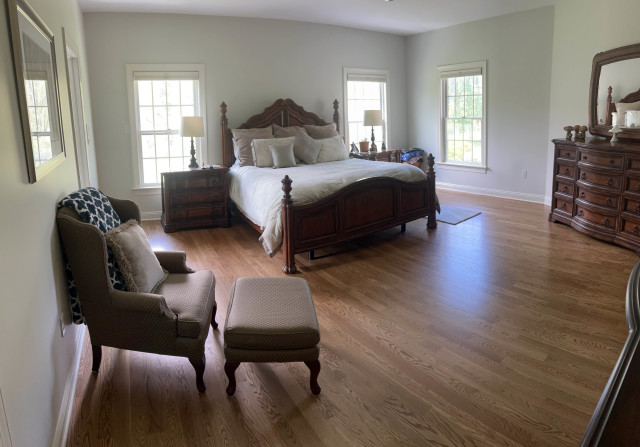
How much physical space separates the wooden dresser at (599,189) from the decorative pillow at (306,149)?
288 centimetres

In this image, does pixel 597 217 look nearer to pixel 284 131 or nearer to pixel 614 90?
pixel 614 90

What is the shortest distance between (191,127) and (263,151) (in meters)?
0.91

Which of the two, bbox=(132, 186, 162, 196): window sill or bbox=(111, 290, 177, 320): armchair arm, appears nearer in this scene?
bbox=(111, 290, 177, 320): armchair arm

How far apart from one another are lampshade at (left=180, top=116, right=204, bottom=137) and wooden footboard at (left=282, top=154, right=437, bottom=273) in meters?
2.13

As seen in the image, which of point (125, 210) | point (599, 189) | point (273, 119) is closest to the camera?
point (125, 210)

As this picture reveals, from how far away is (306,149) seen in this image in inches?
246

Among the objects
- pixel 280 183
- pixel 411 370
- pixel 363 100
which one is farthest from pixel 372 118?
pixel 411 370

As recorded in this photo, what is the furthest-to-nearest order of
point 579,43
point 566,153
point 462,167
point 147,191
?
point 462,167 → point 147,191 → point 579,43 → point 566,153

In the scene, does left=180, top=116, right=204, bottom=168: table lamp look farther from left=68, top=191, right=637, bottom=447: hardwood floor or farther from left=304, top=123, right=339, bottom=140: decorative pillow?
left=68, top=191, right=637, bottom=447: hardwood floor

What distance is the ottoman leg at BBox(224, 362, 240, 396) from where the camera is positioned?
246cm

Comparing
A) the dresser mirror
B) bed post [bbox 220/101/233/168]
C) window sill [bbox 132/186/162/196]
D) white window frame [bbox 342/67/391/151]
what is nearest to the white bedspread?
bed post [bbox 220/101/233/168]

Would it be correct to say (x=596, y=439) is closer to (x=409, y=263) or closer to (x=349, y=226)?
(x=409, y=263)

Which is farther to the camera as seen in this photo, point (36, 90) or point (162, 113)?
point (162, 113)

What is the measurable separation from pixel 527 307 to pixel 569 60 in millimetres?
4005
